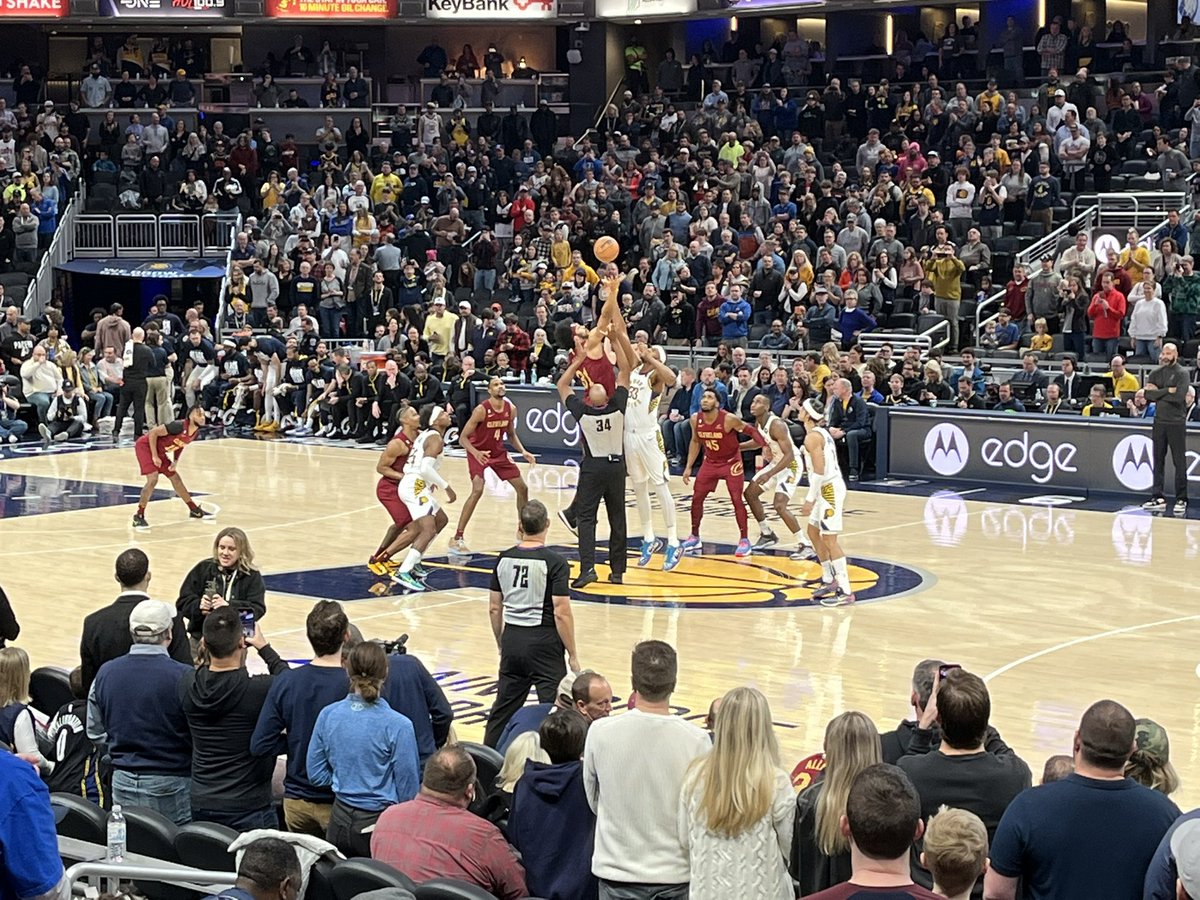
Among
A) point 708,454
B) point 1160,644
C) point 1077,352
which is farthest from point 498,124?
point 1160,644

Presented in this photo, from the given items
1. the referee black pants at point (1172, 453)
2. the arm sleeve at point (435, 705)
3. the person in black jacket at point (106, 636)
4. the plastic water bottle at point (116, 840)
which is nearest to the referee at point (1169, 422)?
the referee black pants at point (1172, 453)

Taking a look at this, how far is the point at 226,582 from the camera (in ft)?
35.3

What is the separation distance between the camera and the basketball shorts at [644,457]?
1691 centimetres

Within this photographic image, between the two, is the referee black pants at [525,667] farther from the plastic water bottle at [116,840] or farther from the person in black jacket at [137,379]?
the person in black jacket at [137,379]

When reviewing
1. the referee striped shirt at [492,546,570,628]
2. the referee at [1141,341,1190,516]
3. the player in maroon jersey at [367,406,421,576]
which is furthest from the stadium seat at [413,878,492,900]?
the referee at [1141,341,1190,516]

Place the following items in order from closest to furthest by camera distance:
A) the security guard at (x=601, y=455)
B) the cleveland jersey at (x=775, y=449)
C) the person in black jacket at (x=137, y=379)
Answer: the security guard at (x=601, y=455) < the cleveland jersey at (x=775, y=449) < the person in black jacket at (x=137, y=379)

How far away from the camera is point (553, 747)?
6863mm

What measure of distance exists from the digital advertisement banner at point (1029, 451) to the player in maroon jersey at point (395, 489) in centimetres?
900

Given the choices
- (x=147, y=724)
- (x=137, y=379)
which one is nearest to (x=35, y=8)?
(x=137, y=379)

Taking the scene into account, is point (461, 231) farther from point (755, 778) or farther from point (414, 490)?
point (755, 778)

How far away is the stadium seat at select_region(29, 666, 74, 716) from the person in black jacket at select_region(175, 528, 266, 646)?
1.26 metres

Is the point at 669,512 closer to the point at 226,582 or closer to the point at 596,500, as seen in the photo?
the point at 596,500

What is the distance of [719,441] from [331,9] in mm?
26677

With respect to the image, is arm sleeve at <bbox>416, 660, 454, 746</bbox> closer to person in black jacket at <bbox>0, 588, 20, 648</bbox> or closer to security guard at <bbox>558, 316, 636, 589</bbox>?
person in black jacket at <bbox>0, 588, 20, 648</bbox>
